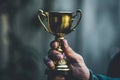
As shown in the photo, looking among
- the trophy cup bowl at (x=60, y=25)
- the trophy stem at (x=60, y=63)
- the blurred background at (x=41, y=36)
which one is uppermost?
the trophy cup bowl at (x=60, y=25)

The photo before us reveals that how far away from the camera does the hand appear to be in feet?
6.46

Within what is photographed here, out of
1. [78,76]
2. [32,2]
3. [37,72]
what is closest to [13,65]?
[37,72]

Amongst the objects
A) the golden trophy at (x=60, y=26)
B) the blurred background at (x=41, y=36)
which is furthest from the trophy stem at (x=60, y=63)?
the blurred background at (x=41, y=36)

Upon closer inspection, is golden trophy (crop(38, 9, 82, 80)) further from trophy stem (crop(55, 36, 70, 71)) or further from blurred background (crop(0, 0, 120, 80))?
blurred background (crop(0, 0, 120, 80))

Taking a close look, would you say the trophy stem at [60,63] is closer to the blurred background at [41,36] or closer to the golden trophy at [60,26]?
the golden trophy at [60,26]

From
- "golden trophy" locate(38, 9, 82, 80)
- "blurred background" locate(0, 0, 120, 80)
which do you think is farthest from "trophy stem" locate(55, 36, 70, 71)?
"blurred background" locate(0, 0, 120, 80)

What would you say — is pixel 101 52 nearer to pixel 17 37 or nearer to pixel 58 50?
pixel 17 37

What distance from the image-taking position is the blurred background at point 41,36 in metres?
4.19

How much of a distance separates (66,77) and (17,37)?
7.90 ft

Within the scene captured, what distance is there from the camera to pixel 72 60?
209 cm

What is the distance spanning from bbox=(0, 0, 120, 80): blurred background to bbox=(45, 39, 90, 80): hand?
6.60 feet

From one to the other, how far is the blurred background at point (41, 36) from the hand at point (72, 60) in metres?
2.01

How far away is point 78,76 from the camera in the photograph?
2.15 m

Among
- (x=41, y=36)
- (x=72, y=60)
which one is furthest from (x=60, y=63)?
(x=41, y=36)
